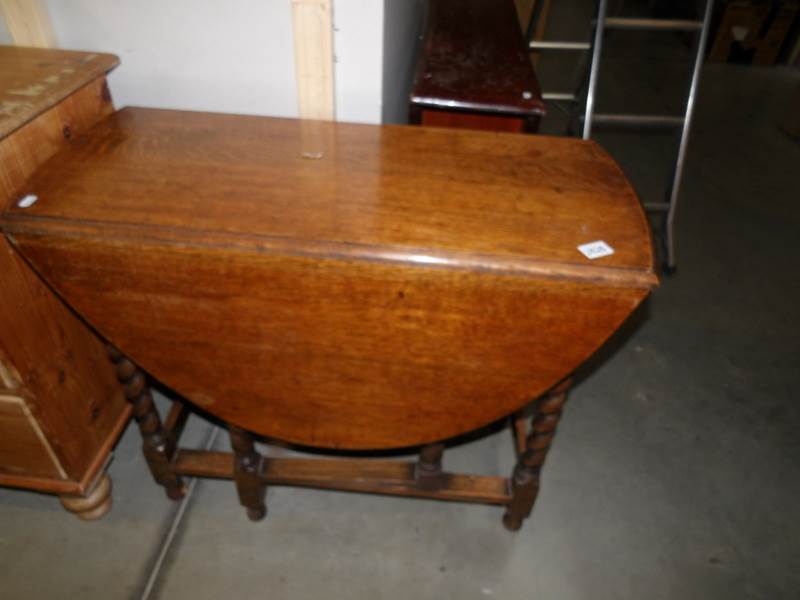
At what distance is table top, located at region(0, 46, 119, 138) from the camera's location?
986 mm

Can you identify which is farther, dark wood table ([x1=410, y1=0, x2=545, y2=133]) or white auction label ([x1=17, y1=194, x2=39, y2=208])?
dark wood table ([x1=410, y1=0, x2=545, y2=133])

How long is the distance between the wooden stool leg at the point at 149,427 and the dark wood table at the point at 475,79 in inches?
35.7

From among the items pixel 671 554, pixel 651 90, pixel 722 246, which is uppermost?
pixel 651 90

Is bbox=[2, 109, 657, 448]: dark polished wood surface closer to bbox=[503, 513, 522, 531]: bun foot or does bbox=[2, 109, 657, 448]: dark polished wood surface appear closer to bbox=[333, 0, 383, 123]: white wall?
bbox=[333, 0, 383, 123]: white wall

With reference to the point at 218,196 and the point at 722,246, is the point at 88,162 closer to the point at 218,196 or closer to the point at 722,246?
the point at 218,196

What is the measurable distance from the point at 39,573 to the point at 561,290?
1355 mm

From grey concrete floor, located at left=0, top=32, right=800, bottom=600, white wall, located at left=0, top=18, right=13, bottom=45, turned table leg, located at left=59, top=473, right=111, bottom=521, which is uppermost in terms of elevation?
white wall, located at left=0, top=18, right=13, bottom=45

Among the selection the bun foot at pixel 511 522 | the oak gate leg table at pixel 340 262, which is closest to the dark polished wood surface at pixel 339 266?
the oak gate leg table at pixel 340 262

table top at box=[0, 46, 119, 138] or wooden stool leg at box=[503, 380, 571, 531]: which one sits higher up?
table top at box=[0, 46, 119, 138]

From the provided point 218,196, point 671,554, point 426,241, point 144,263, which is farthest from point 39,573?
point 671,554

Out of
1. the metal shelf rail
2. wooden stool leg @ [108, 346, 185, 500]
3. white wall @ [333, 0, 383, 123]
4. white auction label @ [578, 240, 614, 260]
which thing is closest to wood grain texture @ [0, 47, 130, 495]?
wooden stool leg @ [108, 346, 185, 500]

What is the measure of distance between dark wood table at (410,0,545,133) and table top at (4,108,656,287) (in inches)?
9.0

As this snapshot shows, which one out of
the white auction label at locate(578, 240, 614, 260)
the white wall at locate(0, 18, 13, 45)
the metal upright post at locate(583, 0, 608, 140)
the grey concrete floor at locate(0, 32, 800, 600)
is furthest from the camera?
the metal upright post at locate(583, 0, 608, 140)

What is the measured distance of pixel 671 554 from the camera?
1430 millimetres
